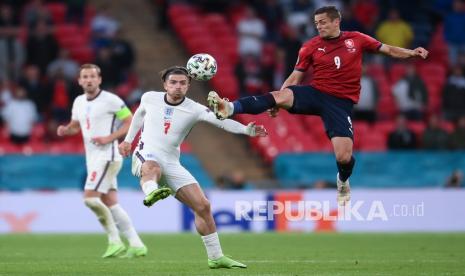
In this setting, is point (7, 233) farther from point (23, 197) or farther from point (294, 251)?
point (294, 251)

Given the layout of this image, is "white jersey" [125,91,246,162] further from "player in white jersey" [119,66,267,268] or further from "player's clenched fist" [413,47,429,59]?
"player's clenched fist" [413,47,429,59]

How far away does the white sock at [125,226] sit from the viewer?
1560 cm

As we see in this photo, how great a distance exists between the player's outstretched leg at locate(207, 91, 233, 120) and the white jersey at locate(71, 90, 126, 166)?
3.88 meters

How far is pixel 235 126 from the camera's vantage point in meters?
12.9

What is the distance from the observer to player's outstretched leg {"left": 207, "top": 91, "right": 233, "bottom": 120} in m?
12.3

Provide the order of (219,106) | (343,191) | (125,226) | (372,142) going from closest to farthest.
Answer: (219,106)
(343,191)
(125,226)
(372,142)

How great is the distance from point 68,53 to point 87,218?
464 cm

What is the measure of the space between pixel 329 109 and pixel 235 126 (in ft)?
4.66

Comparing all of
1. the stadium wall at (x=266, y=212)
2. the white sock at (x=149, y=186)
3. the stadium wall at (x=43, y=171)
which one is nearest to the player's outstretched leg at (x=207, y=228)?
the white sock at (x=149, y=186)

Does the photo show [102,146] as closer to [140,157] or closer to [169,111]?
[140,157]

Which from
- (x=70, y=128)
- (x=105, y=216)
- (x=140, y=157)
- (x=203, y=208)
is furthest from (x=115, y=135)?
(x=203, y=208)

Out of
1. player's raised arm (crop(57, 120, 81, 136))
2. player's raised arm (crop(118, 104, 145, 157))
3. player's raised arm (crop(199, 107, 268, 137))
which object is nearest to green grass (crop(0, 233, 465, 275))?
player's raised arm (crop(118, 104, 145, 157))

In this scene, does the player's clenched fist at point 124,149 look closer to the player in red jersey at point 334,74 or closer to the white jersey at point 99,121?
the player in red jersey at point 334,74

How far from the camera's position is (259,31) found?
27.3 meters
